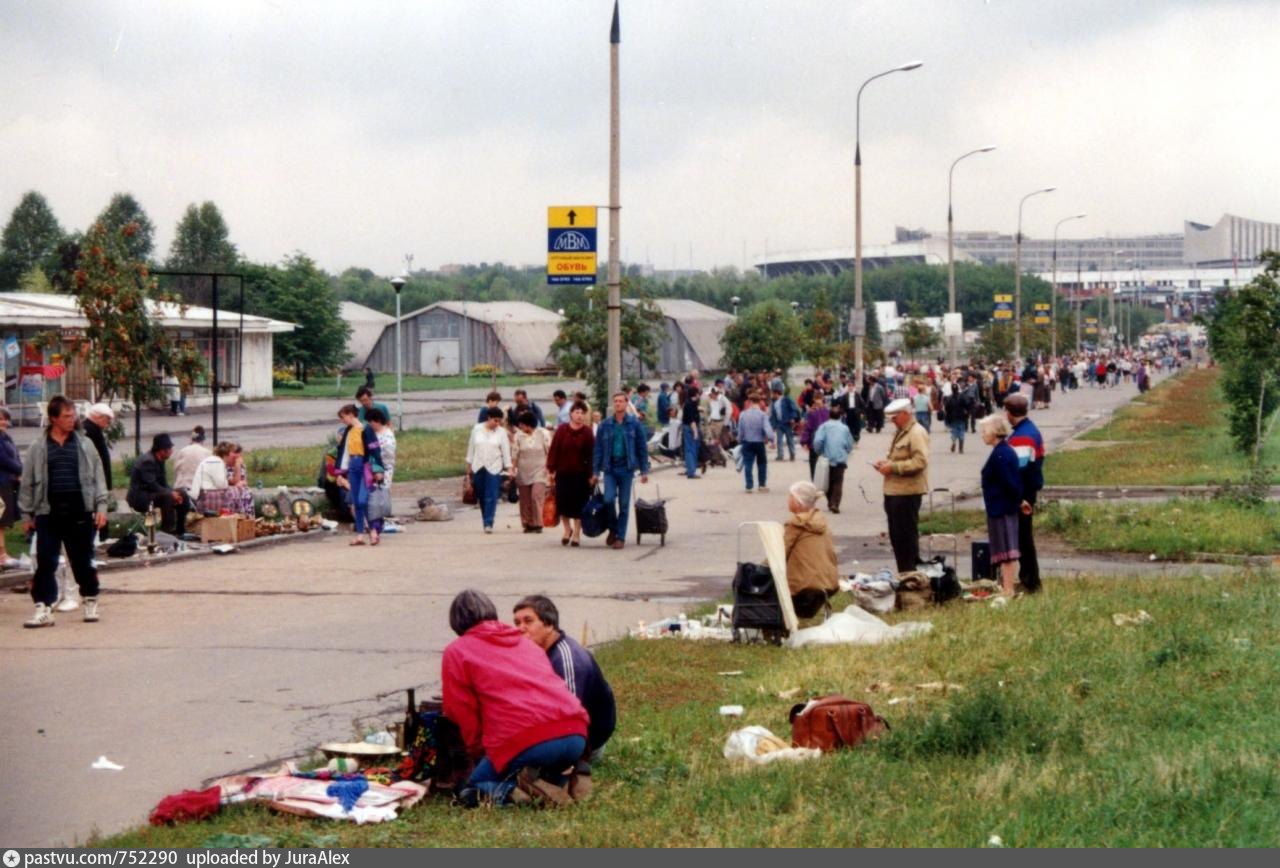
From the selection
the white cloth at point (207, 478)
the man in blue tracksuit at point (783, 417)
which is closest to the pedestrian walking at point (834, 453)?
the white cloth at point (207, 478)

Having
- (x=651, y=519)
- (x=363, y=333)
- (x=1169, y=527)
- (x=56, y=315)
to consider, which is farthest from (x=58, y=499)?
(x=363, y=333)

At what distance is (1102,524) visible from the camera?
20.6 metres

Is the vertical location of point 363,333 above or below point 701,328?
below

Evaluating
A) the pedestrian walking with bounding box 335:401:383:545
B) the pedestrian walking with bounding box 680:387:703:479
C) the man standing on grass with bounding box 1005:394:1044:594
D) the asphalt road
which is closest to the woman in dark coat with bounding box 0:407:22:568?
the asphalt road

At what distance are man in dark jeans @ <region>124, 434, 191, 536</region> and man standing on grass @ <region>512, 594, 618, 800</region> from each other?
12320 mm

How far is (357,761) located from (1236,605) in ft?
24.8

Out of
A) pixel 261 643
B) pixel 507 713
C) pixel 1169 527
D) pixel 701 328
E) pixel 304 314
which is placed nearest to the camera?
pixel 507 713

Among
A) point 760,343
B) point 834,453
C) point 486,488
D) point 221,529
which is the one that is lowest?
point 221,529

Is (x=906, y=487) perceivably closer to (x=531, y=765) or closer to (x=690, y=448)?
(x=531, y=765)

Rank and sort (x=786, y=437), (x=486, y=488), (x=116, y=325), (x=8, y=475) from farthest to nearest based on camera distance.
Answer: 1. (x=786, y=437)
2. (x=116, y=325)
3. (x=486, y=488)
4. (x=8, y=475)

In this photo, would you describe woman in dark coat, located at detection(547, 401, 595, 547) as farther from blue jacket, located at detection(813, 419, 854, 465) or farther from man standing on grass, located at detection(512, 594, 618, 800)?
man standing on grass, located at detection(512, 594, 618, 800)

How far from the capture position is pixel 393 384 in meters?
89.4

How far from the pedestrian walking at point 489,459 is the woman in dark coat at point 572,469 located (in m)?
1.57

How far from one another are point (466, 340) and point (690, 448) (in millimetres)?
69994
